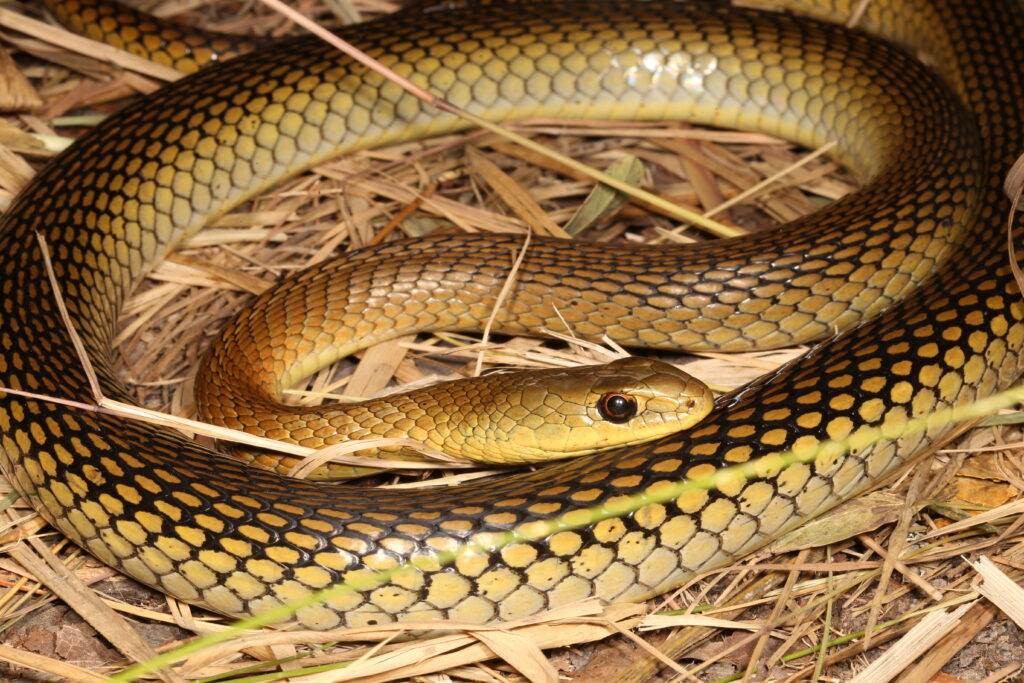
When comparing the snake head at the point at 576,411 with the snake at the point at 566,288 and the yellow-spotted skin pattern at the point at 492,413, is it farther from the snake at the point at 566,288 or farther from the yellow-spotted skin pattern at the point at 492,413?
the snake at the point at 566,288

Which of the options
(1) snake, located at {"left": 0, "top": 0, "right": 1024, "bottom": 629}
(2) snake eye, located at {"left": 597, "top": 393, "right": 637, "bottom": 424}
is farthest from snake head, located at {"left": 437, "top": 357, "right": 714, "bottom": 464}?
(1) snake, located at {"left": 0, "top": 0, "right": 1024, "bottom": 629}

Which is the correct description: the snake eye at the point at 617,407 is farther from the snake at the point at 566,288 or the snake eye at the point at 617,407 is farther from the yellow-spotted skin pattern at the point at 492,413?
the snake at the point at 566,288

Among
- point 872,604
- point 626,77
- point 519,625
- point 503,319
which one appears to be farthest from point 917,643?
point 626,77

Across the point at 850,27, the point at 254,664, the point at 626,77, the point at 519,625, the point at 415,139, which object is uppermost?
the point at 850,27

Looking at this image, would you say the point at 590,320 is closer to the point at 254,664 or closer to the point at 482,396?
the point at 482,396

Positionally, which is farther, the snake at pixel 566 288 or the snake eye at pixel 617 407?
the snake eye at pixel 617 407

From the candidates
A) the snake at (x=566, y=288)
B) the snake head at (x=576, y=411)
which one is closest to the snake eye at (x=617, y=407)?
the snake head at (x=576, y=411)

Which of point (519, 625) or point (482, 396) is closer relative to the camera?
point (519, 625)

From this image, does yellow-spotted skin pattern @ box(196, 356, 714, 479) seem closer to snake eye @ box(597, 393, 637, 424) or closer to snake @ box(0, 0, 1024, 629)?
snake eye @ box(597, 393, 637, 424)
